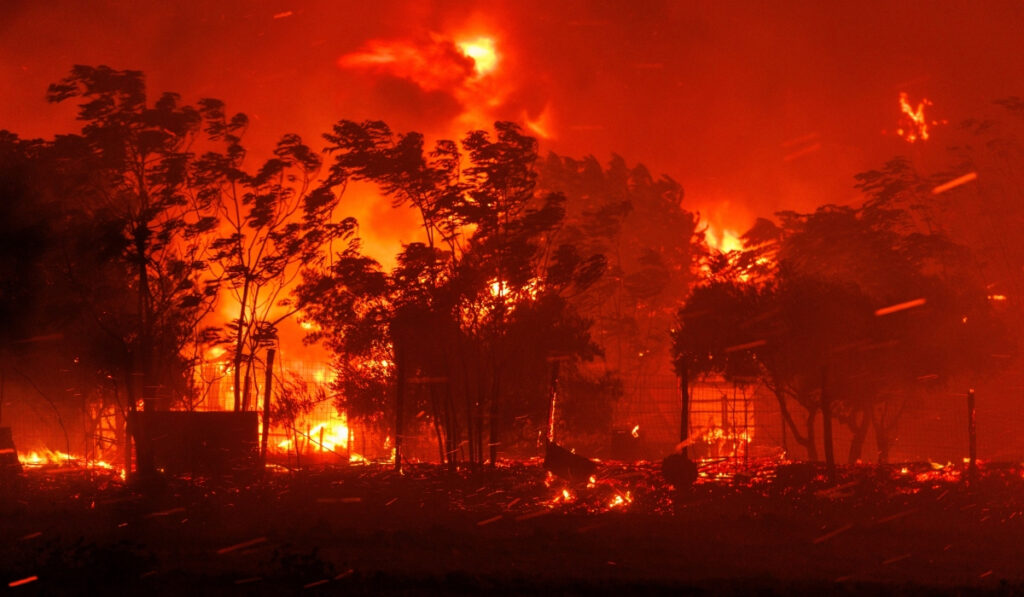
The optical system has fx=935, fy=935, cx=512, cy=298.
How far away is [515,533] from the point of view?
45.5 feet

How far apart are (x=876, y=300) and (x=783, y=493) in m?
9.03

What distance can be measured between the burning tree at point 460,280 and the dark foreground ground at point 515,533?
317cm

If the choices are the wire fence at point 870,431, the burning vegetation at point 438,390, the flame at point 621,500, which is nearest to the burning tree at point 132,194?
the burning vegetation at point 438,390

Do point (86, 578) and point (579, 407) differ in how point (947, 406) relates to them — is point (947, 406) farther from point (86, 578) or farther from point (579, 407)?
point (86, 578)

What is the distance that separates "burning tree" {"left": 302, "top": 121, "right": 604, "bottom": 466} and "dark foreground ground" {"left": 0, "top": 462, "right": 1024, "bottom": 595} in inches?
125

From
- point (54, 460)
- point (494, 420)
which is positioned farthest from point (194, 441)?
point (54, 460)

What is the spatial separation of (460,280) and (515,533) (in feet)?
31.4

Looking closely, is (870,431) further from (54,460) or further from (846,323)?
(54,460)

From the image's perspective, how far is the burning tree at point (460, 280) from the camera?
21938 millimetres

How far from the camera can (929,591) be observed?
396 inches

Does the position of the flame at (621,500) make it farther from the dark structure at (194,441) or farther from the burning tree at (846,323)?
the dark structure at (194,441)

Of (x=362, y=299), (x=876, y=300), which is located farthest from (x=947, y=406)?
(x=362, y=299)

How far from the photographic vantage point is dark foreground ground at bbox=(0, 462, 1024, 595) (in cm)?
1016

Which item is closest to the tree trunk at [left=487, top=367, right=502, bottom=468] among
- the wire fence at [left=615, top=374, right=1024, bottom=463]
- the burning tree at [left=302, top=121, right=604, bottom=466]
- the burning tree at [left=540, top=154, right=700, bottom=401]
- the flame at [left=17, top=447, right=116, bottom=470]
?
the burning tree at [left=302, top=121, right=604, bottom=466]
